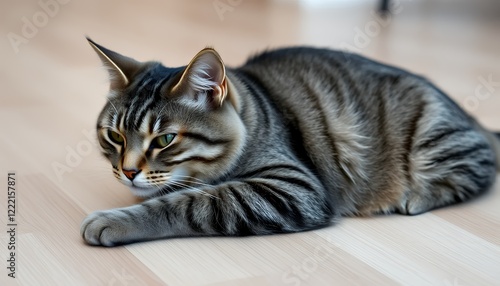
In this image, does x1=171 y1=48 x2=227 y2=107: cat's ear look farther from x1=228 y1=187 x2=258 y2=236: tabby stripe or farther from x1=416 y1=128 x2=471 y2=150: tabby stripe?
x1=416 y1=128 x2=471 y2=150: tabby stripe

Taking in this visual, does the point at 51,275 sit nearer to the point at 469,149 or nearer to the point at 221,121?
the point at 221,121

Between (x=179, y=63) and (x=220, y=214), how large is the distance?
5.53ft

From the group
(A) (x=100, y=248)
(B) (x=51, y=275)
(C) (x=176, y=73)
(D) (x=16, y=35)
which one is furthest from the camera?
(D) (x=16, y=35)

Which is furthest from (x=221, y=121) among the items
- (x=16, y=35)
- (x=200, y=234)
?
(x=16, y=35)

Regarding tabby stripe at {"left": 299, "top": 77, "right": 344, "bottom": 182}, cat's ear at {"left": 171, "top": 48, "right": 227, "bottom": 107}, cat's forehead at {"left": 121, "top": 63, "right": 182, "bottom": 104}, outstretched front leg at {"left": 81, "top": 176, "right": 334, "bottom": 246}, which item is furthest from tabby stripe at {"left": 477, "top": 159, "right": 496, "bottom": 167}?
cat's forehead at {"left": 121, "top": 63, "right": 182, "bottom": 104}

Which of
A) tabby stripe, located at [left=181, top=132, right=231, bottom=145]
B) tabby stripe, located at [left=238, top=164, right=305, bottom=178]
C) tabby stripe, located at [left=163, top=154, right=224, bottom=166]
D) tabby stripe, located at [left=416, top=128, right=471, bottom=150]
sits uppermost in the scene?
tabby stripe, located at [left=181, top=132, right=231, bottom=145]

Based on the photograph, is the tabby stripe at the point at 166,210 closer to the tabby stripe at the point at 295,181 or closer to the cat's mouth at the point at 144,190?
the cat's mouth at the point at 144,190

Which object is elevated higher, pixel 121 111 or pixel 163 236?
pixel 121 111

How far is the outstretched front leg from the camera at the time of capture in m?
1.63

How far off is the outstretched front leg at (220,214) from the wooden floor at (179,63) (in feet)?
0.09

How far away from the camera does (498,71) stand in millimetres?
3309

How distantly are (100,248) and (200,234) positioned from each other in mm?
229

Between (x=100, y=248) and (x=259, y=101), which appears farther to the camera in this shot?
(x=259, y=101)

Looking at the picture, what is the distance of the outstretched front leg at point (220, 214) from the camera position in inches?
64.0
